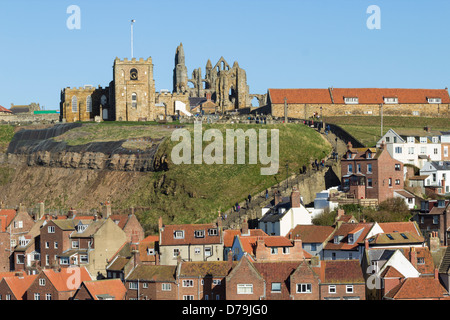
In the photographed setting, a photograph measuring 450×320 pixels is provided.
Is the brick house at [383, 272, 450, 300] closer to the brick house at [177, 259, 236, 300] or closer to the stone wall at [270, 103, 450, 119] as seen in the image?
the brick house at [177, 259, 236, 300]

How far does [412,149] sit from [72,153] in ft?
124

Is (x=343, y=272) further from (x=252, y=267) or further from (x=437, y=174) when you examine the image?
(x=437, y=174)

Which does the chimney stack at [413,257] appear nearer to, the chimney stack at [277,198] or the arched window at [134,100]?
the chimney stack at [277,198]

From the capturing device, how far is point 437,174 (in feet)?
289

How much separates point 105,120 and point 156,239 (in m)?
54.8

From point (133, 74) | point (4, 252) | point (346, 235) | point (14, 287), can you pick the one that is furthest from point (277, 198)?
point (133, 74)

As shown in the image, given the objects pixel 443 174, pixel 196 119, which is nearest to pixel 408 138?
pixel 443 174

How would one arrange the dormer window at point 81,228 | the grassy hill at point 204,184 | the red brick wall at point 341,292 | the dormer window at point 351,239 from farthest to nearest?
1. the grassy hill at point 204,184
2. the dormer window at point 81,228
3. the dormer window at point 351,239
4. the red brick wall at point 341,292

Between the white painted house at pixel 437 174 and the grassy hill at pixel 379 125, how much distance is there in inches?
574

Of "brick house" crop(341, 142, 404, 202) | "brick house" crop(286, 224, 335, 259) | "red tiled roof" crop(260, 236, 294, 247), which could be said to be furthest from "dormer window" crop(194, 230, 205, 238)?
"brick house" crop(341, 142, 404, 202)

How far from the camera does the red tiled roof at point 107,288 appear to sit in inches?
2298

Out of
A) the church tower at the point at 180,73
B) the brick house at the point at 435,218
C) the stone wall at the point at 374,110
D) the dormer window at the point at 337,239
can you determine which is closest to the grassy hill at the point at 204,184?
the dormer window at the point at 337,239

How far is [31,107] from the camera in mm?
166750

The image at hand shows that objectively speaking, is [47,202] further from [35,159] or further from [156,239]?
[156,239]
